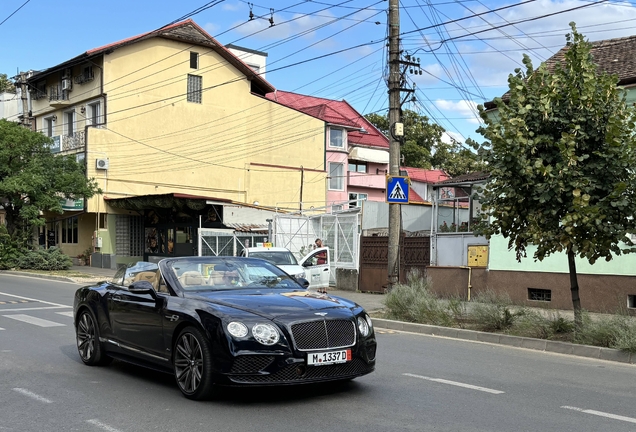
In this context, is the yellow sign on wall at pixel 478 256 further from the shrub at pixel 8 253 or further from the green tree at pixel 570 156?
the shrub at pixel 8 253

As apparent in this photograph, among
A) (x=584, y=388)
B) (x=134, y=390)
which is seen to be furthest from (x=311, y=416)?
(x=584, y=388)

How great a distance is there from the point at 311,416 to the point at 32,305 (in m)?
13.1

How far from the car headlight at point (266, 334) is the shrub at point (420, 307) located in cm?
751

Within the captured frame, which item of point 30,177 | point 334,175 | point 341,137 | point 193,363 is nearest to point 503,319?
point 193,363

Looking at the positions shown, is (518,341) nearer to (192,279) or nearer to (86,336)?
(192,279)

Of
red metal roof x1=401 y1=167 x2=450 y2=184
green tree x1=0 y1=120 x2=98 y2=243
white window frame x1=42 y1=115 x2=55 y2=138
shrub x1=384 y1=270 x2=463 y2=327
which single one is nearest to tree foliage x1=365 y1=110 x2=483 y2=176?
red metal roof x1=401 y1=167 x2=450 y2=184

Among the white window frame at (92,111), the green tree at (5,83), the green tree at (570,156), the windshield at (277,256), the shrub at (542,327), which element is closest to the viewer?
the green tree at (570,156)

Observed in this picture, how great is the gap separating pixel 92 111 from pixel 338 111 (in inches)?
918

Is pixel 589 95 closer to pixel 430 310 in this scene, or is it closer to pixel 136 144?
pixel 430 310

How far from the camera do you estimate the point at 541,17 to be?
1574 cm

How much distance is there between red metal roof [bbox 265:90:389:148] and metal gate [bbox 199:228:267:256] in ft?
78.5

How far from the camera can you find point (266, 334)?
6.61 meters

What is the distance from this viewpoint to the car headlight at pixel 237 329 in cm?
660

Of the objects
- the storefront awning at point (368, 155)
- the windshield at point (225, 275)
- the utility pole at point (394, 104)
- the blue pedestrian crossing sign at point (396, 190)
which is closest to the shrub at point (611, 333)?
the windshield at point (225, 275)
